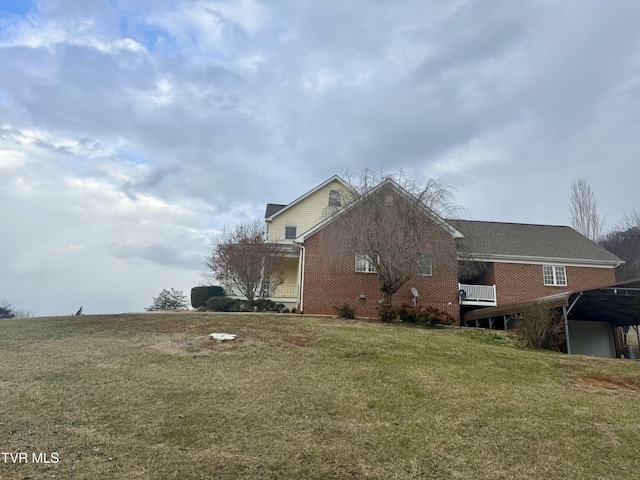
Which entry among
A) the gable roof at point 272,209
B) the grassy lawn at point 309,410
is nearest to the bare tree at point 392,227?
the grassy lawn at point 309,410

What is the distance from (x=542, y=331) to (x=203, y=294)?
1744cm

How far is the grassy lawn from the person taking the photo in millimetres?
5480

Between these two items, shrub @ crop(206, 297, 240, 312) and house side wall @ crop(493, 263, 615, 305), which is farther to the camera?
house side wall @ crop(493, 263, 615, 305)

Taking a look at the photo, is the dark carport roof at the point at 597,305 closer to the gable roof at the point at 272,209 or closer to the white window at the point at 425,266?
the white window at the point at 425,266

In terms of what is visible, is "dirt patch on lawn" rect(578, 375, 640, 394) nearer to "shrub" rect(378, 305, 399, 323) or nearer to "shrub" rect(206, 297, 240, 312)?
"shrub" rect(378, 305, 399, 323)

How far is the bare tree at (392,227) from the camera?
1847cm

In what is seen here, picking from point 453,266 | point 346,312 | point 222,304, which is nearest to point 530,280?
point 453,266

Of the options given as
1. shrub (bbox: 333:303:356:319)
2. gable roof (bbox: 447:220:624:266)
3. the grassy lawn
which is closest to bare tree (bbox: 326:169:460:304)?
shrub (bbox: 333:303:356:319)

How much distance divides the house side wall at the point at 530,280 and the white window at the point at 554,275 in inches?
8.7

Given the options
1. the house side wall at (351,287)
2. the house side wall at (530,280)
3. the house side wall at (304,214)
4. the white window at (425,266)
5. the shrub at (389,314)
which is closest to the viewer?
the shrub at (389,314)

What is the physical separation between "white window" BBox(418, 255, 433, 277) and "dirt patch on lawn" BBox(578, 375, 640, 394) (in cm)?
915

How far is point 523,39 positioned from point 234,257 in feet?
50.1

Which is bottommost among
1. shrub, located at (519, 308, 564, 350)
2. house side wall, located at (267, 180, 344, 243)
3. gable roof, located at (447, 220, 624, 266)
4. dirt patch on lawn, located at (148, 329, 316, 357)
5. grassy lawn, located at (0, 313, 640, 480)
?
grassy lawn, located at (0, 313, 640, 480)

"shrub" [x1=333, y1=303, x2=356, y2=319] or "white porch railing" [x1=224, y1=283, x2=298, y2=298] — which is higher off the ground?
"white porch railing" [x1=224, y1=283, x2=298, y2=298]
